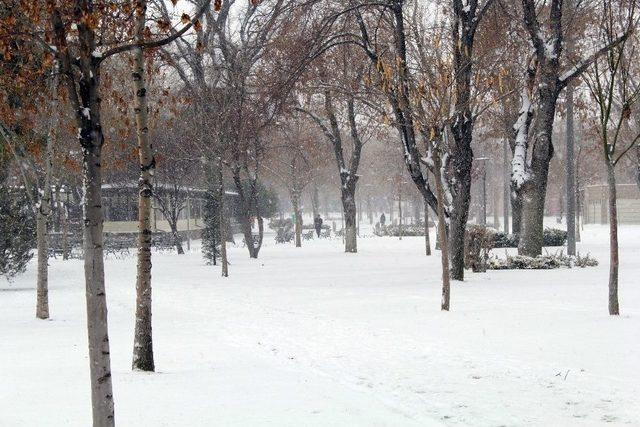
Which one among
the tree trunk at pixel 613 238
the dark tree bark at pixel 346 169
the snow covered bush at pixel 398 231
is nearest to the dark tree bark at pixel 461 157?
the tree trunk at pixel 613 238

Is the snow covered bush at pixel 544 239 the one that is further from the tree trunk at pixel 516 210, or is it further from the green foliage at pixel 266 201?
the green foliage at pixel 266 201

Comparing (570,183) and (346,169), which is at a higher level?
(346,169)

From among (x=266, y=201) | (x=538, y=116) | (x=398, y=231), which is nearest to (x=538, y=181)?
(x=538, y=116)

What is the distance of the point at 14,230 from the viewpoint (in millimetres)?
20828

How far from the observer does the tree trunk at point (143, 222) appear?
8.27 meters

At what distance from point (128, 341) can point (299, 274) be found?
11489 millimetres

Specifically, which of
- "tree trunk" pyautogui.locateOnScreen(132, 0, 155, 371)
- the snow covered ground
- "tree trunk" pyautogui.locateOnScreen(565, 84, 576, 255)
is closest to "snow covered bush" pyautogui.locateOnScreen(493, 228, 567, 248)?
"tree trunk" pyautogui.locateOnScreen(565, 84, 576, 255)

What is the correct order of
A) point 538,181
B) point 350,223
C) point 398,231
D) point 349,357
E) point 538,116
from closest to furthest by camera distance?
point 349,357 < point 538,116 < point 538,181 < point 350,223 < point 398,231

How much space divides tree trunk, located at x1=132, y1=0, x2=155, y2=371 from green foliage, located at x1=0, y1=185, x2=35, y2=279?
1370cm

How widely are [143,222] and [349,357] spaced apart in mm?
3100

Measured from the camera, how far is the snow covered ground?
6707 mm

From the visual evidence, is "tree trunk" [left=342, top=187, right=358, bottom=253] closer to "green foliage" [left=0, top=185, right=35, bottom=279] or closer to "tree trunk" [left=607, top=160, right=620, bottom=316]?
"green foliage" [left=0, top=185, right=35, bottom=279]

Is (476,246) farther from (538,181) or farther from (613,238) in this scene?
(613,238)

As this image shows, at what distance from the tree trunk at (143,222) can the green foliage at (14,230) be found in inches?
539
